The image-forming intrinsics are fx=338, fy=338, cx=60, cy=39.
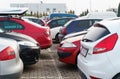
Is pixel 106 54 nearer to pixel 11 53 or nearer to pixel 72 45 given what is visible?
pixel 11 53

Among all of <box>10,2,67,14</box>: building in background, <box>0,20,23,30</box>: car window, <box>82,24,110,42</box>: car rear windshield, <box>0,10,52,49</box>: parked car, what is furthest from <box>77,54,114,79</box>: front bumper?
<box>10,2,67,14</box>: building in background

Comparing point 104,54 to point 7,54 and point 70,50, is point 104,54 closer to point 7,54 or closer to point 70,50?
point 7,54

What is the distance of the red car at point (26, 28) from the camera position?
35.4ft

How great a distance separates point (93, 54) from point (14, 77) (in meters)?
1.40

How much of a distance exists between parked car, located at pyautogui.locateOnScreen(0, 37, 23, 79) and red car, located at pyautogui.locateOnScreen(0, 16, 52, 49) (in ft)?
16.0

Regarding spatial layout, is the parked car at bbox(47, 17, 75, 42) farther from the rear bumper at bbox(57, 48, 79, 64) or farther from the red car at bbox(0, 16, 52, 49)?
the rear bumper at bbox(57, 48, 79, 64)

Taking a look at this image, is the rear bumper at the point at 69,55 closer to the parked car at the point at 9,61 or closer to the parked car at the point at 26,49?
the parked car at the point at 26,49

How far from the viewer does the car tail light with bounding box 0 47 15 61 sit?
5598 mm

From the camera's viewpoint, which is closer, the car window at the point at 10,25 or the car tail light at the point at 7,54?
the car tail light at the point at 7,54

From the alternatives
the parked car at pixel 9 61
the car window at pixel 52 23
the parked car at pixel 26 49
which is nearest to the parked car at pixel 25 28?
the parked car at pixel 26 49

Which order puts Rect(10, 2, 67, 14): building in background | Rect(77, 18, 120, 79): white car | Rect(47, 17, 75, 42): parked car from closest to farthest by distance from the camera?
Rect(77, 18, 120, 79): white car < Rect(47, 17, 75, 42): parked car < Rect(10, 2, 67, 14): building in background

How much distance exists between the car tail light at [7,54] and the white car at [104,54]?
1276 millimetres

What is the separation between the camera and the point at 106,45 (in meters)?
5.57

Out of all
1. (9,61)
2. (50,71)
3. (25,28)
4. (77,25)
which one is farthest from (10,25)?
(9,61)
